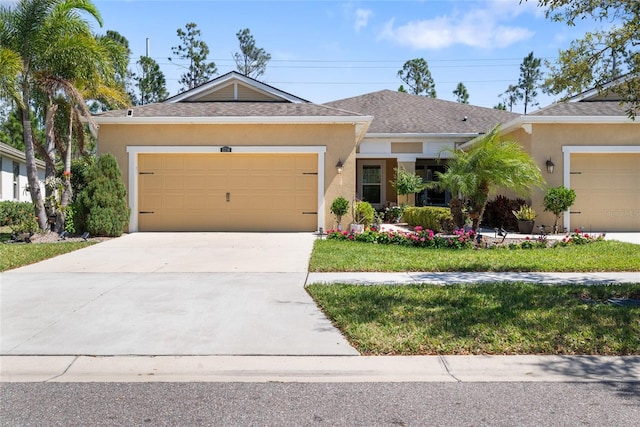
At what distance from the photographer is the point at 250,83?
1684 cm

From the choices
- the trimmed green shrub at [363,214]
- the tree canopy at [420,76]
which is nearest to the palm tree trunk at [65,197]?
the trimmed green shrub at [363,214]

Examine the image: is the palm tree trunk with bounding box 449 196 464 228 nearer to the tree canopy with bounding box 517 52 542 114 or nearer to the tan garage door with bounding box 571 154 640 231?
the tan garage door with bounding box 571 154 640 231

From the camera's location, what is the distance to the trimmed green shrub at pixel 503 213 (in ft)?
50.5

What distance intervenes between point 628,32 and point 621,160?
9772 millimetres

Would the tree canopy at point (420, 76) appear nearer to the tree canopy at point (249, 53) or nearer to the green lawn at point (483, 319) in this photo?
the tree canopy at point (249, 53)

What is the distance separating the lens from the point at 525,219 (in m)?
14.5

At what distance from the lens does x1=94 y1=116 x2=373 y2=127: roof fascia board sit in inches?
567

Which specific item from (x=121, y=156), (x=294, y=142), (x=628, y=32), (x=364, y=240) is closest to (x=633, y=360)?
(x=628, y=32)

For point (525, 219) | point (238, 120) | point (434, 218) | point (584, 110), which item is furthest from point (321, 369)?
point (584, 110)

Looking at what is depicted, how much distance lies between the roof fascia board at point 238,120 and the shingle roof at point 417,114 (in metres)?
6.62

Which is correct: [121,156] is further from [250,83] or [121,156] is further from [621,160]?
[621,160]

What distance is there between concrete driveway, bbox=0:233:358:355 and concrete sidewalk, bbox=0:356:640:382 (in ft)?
0.60

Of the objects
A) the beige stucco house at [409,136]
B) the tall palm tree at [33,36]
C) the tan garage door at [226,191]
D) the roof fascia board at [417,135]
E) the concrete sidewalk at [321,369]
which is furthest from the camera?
the beige stucco house at [409,136]

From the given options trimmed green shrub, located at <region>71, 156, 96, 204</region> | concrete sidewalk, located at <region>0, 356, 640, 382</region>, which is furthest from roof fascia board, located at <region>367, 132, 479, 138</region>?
concrete sidewalk, located at <region>0, 356, 640, 382</region>
